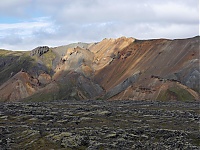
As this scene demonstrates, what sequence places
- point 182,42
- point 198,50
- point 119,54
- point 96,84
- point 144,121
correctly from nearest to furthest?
point 144,121, point 198,50, point 182,42, point 96,84, point 119,54

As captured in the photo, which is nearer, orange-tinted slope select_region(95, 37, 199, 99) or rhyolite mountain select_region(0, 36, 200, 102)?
rhyolite mountain select_region(0, 36, 200, 102)

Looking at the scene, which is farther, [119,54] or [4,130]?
[119,54]

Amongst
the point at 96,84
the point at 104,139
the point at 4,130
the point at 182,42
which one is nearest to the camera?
the point at 104,139

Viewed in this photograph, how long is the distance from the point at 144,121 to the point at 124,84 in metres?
90.3

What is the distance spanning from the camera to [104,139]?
38750mm

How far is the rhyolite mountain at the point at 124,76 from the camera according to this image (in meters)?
129

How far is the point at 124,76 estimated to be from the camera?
157m

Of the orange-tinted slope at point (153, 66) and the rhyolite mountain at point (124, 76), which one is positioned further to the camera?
the orange-tinted slope at point (153, 66)

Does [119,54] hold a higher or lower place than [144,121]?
higher

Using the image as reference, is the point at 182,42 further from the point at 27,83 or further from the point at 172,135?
the point at 172,135

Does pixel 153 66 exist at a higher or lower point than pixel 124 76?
higher

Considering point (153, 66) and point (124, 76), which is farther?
point (124, 76)

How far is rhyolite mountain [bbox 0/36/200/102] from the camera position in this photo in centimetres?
12888

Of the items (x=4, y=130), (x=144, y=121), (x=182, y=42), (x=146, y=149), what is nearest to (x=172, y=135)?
(x=146, y=149)
